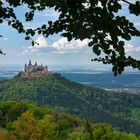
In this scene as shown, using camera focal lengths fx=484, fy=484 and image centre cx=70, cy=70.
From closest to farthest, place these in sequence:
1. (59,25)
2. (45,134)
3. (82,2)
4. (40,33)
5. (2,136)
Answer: (82,2), (59,25), (40,33), (2,136), (45,134)

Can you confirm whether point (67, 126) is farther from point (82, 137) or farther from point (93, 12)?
point (93, 12)

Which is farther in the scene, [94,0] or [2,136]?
A: [2,136]

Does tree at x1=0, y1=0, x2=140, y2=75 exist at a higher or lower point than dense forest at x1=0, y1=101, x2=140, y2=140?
higher

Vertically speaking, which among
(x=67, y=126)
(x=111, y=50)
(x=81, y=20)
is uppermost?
(x=81, y=20)

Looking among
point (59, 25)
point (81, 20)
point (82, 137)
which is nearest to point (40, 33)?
point (59, 25)

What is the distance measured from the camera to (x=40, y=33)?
849 centimetres

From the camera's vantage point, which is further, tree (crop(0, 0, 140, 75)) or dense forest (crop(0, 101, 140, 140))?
dense forest (crop(0, 101, 140, 140))

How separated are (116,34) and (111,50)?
0.43 metres

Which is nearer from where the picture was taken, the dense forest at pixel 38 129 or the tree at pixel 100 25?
the tree at pixel 100 25

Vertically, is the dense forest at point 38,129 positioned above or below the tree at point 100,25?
below

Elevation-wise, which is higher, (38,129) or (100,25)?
(100,25)

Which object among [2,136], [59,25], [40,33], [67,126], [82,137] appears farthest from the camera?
[67,126]

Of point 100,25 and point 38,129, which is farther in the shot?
point 38,129

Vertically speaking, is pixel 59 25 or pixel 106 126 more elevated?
pixel 59 25
